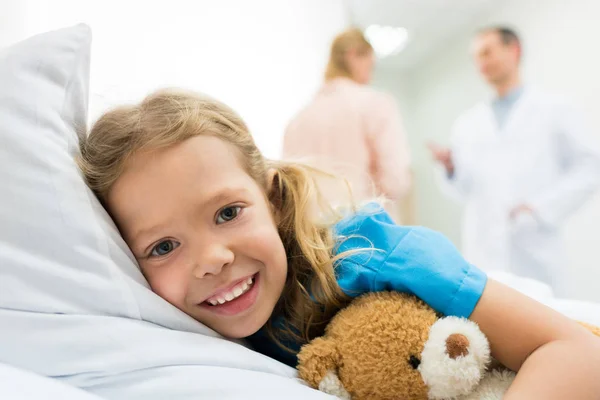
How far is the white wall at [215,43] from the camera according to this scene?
135 centimetres

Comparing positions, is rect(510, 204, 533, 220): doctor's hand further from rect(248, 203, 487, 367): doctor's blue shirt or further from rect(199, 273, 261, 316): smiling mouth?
rect(199, 273, 261, 316): smiling mouth

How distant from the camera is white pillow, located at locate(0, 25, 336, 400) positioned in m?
0.44

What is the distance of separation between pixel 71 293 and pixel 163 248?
0.12 metres

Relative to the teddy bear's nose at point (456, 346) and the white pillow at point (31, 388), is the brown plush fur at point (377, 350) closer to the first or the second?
the teddy bear's nose at point (456, 346)

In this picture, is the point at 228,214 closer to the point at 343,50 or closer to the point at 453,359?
the point at 453,359

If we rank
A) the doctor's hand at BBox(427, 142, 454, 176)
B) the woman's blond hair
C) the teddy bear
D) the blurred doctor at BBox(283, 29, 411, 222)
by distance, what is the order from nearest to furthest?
1. the teddy bear
2. the blurred doctor at BBox(283, 29, 411, 222)
3. the woman's blond hair
4. the doctor's hand at BBox(427, 142, 454, 176)

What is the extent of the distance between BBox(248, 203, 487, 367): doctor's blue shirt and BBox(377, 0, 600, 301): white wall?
6.08ft

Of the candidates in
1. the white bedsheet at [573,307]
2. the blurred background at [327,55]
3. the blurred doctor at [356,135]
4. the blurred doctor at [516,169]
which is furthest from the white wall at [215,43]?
the white bedsheet at [573,307]

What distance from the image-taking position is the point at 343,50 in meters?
1.73

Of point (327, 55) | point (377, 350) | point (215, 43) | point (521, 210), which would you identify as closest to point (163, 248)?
point (377, 350)

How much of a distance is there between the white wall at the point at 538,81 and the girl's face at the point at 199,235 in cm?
196

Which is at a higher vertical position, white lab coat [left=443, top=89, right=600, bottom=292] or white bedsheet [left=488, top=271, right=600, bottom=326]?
white bedsheet [left=488, top=271, right=600, bottom=326]

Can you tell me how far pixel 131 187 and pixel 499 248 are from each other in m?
1.77

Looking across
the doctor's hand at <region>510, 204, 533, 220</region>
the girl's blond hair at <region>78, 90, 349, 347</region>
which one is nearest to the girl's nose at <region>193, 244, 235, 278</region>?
the girl's blond hair at <region>78, 90, 349, 347</region>
